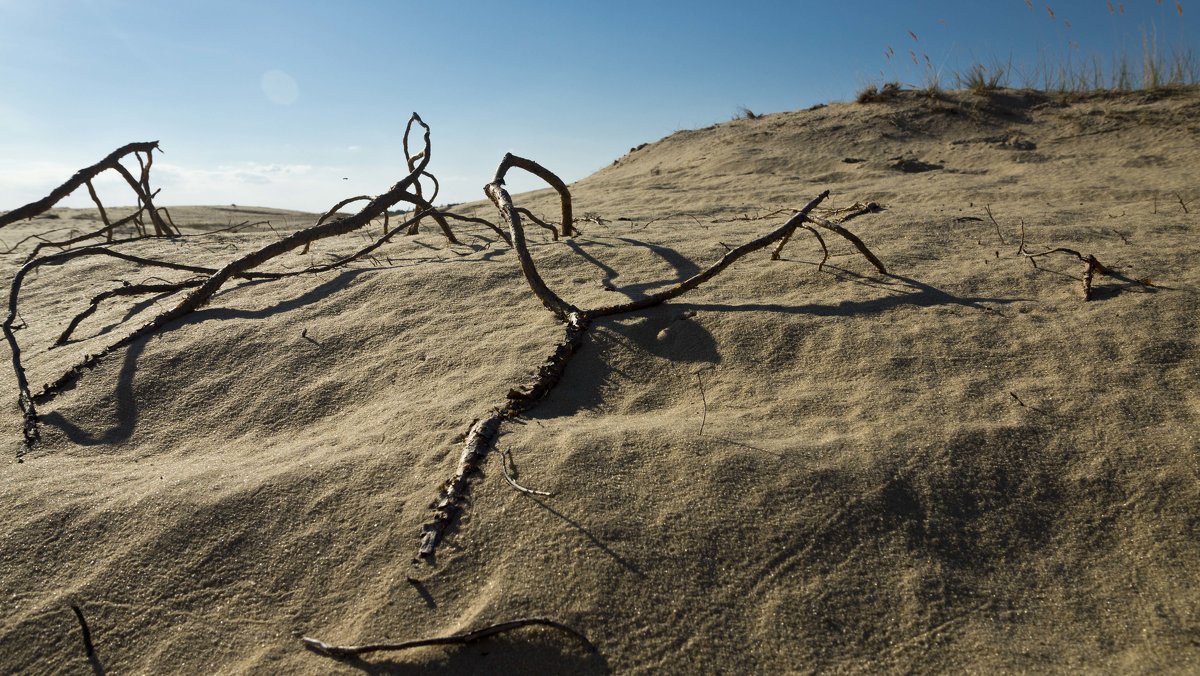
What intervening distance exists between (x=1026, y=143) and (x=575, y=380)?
475cm

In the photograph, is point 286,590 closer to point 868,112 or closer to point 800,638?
point 800,638

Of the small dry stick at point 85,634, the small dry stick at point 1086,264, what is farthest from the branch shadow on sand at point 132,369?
the small dry stick at point 1086,264

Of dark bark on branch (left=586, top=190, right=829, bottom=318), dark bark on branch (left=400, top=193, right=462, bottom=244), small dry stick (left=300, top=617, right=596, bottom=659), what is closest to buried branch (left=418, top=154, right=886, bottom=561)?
dark bark on branch (left=586, top=190, right=829, bottom=318)

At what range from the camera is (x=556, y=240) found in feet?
9.75

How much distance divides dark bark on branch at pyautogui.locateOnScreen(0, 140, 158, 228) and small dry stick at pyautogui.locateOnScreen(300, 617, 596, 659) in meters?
2.55

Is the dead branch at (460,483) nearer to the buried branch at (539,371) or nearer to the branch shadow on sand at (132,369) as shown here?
the buried branch at (539,371)

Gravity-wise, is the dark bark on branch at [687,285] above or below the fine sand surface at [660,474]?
above

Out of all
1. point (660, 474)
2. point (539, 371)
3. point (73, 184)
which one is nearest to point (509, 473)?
point (660, 474)

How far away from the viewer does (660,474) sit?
4.32 feet

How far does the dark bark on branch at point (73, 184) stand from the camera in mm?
2781

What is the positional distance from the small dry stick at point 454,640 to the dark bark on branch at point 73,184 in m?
2.55

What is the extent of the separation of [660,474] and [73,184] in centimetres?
295

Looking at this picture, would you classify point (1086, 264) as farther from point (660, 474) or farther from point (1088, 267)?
point (660, 474)

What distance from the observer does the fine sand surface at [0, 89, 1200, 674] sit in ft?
3.51
